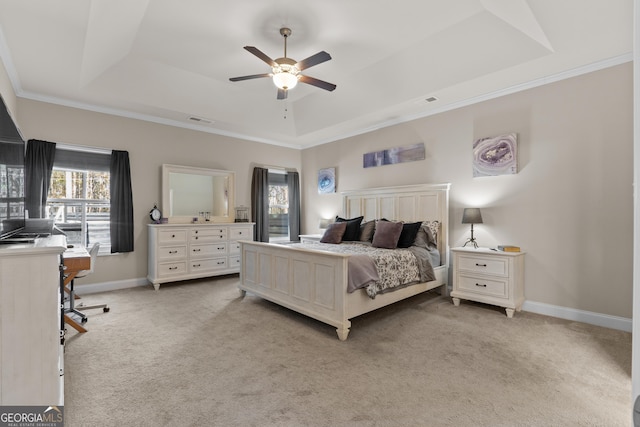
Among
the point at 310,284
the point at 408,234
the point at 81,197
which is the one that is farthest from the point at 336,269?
the point at 81,197

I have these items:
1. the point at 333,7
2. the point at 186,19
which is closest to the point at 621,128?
the point at 333,7

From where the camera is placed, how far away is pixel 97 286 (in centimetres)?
445

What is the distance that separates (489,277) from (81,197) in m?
5.72

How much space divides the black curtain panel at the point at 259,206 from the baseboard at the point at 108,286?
6.83 ft

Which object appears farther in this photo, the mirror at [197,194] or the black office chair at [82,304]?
the mirror at [197,194]

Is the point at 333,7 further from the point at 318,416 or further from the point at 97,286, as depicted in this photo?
the point at 97,286

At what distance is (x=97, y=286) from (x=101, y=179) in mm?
Answer: 1607

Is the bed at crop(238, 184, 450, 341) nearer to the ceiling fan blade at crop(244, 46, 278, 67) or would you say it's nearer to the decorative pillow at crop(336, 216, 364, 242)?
the decorative pillow at crop(336, 216, 364, 242)

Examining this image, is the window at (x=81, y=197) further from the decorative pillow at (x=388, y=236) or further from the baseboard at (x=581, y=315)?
the baseboard at (x=581, y=315)

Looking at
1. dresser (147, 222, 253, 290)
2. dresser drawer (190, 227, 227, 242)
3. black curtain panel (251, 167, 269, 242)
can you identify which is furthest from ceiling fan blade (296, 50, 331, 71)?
black curtain panel (251, 167, 269, 242)

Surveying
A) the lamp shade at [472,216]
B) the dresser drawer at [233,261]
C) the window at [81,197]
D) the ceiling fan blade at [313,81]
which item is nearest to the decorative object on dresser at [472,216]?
the lamp shade at [472,216]

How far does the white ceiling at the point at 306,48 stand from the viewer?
2752mm

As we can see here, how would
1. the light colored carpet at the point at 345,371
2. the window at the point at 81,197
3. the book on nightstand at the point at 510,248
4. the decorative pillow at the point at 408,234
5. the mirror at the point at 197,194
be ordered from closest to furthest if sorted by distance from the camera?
the light colored carpet at the point at 345,371 < the book on nightstand at the point at 510,248 < the decorative pillow at the point at 408,234 < the window at the point at 81,197 < the mirror at the point at 197,194

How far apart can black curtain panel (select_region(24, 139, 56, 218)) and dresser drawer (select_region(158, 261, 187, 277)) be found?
1607 mm
